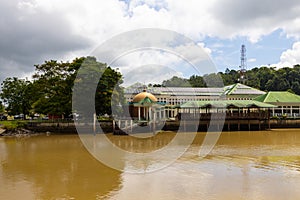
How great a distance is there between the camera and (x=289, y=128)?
33250 mm

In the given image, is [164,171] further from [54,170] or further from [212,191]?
[54,170]

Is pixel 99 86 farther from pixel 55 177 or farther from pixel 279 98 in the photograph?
pixel 279 98

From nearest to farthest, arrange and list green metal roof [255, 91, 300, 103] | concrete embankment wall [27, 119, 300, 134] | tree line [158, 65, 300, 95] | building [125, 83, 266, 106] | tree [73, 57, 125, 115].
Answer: tree [73, 57, 125, 115]
concrete embankment wall [27, 119, 300, 134]
green metal roof [255, 91, 300, 103]
building [125, 83, 266, 106]
tree line [158, 65, 300, 95]

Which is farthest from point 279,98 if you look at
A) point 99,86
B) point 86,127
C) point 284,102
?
point 86,127

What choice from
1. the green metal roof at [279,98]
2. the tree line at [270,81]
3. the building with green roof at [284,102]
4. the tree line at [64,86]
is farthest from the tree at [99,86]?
the tree line at [270,81]

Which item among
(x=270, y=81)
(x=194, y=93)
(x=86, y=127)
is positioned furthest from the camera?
(x=270, y=81)

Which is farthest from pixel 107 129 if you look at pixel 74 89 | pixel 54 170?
pixel 54 170

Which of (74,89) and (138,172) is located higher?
(74,89)

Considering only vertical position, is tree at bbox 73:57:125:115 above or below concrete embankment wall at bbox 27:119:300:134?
above

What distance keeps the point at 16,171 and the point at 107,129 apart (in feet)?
56.7

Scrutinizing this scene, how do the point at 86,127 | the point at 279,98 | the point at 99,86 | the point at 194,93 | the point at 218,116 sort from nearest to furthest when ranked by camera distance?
the point at 86,127 → the point at 99,86 → the point at 218,116 → the point at 279,98 → the point at 194,93

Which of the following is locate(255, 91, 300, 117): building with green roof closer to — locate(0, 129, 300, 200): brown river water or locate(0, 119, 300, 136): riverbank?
locate(0, 119, 300, 136): riverbank

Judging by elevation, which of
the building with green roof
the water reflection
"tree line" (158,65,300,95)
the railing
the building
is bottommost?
the water reflection

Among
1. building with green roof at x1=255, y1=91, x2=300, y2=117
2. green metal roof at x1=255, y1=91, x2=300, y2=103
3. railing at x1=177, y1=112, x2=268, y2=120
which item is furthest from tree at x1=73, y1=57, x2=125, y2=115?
building with green roof at x1=255, y1=91, x2=300, y2=117
